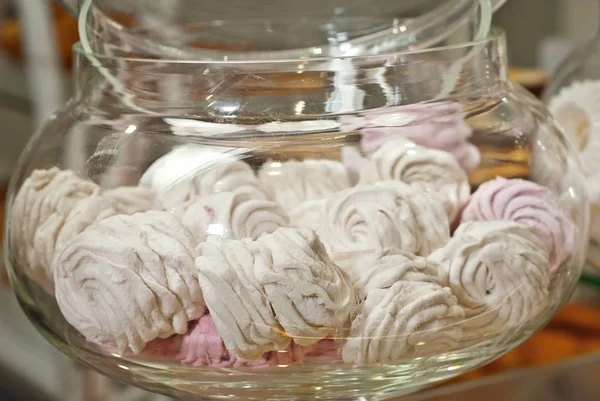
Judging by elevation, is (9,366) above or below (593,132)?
below

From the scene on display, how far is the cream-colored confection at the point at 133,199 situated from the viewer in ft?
1.11

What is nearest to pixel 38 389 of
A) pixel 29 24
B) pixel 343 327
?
pixel 29 24

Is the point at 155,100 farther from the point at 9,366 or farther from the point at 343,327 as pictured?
the point at 9,366

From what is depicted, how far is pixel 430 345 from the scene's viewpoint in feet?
1.07

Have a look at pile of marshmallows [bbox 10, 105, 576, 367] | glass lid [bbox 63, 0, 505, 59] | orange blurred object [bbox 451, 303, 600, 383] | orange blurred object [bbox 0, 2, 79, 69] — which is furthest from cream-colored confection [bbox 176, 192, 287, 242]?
orange blurred object [bbox 0, 2, 79, 69]

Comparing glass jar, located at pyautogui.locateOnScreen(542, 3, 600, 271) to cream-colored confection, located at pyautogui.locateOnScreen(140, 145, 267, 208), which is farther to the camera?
glass jar, located at pyautogui.locateOnScreen(542, 3, 600, 271)

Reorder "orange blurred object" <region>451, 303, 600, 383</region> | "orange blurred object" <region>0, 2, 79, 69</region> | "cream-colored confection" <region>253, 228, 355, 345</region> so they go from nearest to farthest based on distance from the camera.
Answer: "cream-colored confection" <region>253, 228, 355, 345</region>
"orange blurred object" <region>451, 303, 600, 383</region>
"orange blurred object" <region>0, 2, 79, 69</region>

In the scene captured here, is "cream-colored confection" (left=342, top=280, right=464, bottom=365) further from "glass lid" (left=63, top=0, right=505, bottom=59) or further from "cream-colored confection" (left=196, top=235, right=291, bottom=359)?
"glass lid" (left=63, top=0, right=505, bottom=59)

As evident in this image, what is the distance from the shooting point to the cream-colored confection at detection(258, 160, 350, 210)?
34 cm

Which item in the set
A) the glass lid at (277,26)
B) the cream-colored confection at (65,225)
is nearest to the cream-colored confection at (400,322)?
the cream-colored confection at (65,225)

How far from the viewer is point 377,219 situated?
33 centimetres

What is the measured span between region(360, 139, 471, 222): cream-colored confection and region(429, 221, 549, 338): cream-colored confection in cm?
2

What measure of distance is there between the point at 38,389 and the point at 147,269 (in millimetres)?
689

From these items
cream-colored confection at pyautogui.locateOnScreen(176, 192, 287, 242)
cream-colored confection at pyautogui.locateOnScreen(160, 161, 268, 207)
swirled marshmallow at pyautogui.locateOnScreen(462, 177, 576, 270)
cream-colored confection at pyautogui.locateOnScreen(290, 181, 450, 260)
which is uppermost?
cream-colored confection at pyautogui.locateOnScreen(160, 161, 268, 207)
